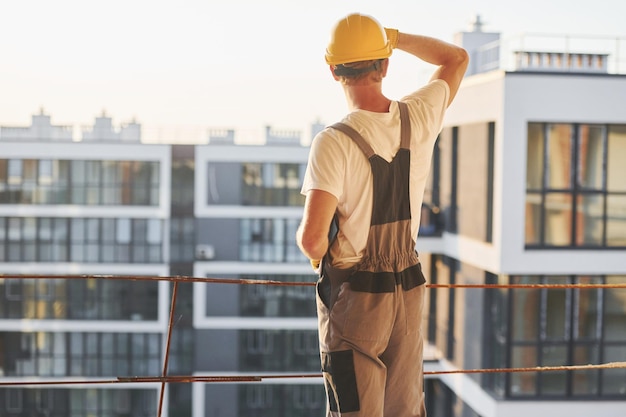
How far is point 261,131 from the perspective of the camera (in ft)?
65.6

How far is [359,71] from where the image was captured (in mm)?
1374

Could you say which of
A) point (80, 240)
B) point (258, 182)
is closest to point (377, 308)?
point (258, 182)

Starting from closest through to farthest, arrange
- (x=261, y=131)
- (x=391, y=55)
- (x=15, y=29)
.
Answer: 1. (x=391, y=55)
2. (x=261, y=131)
3. (x=15, y=29)

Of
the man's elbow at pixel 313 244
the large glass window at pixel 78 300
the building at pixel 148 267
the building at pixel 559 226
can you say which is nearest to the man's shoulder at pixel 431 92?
the man's elbow at pixel 313 244

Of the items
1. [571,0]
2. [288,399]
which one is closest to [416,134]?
[571,0]

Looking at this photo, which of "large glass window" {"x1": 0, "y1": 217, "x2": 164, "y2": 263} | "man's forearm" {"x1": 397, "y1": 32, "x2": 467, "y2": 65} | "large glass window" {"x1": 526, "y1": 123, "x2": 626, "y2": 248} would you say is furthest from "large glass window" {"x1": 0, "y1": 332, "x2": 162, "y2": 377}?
"man's forearm" {"x1": 397, "y1": 32, "x2": 467, "y2": 65}

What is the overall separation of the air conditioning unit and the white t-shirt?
1792 centimetres

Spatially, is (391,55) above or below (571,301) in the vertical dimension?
above

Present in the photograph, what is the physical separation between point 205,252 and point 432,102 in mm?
18009

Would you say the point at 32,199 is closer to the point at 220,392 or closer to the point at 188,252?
the point at 188,252

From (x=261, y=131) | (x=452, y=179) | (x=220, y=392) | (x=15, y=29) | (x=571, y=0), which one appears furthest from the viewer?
(x=15, y=29)

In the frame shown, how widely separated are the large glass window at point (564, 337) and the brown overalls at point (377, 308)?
271 inches

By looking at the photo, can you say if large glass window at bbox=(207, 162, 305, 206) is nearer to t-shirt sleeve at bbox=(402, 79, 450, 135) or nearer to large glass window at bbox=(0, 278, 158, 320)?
large glass window at bbox=(0, 278, 158, 320)

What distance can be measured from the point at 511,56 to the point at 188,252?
1218cm
